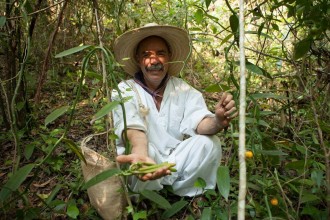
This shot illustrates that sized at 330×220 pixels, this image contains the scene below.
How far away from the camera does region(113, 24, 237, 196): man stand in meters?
1.71

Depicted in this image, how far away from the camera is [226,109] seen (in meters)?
1.47

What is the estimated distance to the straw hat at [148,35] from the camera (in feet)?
5.98

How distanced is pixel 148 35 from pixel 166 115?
422 mm

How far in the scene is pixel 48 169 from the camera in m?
1.99

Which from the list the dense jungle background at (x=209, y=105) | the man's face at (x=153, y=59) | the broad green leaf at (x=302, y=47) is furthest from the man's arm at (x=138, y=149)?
the broad green leaf at (x=302, y=47)

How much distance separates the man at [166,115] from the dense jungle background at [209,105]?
98mm

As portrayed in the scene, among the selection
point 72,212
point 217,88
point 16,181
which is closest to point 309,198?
point 217,88

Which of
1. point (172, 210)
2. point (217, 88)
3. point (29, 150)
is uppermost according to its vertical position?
point (217, 88)

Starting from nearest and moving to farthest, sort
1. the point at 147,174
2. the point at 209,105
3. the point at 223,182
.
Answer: the point at 223,182, the point at 147,174, the point at 209,105

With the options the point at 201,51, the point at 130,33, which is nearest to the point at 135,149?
Answer: the point at 130,33

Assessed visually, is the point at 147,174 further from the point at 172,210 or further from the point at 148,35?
the point at 148,35

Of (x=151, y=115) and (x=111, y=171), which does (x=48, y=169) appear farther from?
(x=111, y=171)

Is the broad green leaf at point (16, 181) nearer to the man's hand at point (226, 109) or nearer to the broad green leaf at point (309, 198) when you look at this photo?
the man's hand at point (226, 109)

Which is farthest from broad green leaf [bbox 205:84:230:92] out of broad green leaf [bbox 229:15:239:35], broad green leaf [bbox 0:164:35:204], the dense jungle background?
broad green leaf [bbox 0:164:35:204]
